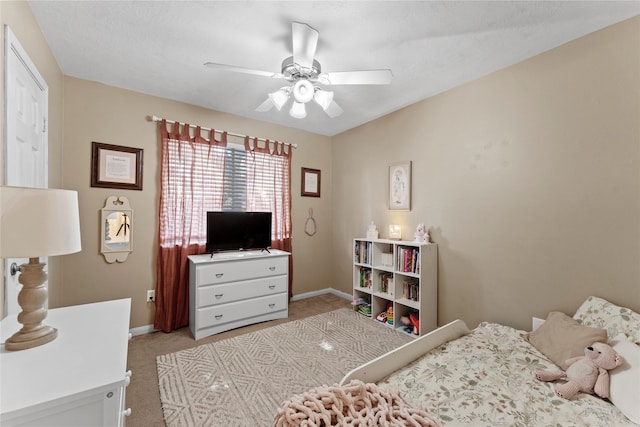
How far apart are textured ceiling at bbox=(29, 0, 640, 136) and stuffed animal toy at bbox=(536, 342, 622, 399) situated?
2.02 meters

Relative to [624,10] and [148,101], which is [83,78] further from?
[624,10]

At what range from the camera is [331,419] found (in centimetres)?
95

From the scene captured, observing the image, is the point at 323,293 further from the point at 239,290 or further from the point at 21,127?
the point at 21,127

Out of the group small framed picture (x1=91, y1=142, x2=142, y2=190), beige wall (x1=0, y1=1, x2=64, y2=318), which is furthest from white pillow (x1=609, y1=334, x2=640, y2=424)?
small framed picture (x1=91, y1=142, x2=142, y2=190)

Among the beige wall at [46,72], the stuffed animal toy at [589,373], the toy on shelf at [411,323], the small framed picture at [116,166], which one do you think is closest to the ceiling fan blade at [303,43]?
the beige wall at [46,72]

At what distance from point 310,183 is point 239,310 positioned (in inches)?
80.1

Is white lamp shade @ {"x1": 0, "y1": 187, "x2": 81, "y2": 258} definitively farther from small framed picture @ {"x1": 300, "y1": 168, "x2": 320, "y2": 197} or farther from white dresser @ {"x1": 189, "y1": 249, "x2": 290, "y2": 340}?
small framed picture @ {"x1": 300, "y1": 168, "x2": 320, "y2": 197}

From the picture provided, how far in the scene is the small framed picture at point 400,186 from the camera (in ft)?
10.3

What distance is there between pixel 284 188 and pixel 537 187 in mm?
2755

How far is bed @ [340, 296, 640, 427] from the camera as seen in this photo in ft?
3.75

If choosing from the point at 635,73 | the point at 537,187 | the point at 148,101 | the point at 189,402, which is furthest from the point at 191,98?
the point at 635,73

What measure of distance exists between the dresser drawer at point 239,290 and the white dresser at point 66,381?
1589mm

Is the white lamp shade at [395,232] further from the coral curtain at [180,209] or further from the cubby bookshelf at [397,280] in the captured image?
the coral curtain at [180,209]

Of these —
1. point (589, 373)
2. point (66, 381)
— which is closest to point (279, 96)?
point (66, 381)
